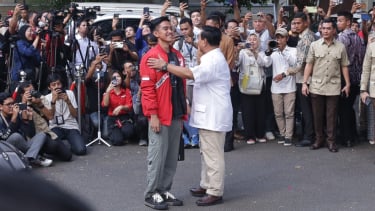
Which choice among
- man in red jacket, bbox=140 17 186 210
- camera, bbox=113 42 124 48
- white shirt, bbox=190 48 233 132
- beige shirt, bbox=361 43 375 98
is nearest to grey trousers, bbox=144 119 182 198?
man in red jacket, bbox=140 17 186 210

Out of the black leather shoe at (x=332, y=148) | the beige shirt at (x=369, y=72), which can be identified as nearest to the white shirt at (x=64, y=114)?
the black leather shoe at (x=332, y=148)

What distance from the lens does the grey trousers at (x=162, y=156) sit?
20.2ft

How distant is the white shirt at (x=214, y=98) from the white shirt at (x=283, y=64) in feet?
10.7

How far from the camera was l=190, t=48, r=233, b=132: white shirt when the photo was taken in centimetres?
618

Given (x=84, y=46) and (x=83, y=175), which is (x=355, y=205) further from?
(x=84, y=46)

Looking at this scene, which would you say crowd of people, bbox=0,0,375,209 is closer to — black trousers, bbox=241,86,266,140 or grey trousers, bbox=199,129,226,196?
black trousers, bbox=241,86,266,140

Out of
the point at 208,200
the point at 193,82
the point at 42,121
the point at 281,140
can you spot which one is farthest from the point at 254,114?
the point at 208,200

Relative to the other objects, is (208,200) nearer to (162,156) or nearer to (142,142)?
(162,156)

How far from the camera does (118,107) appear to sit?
9.68m

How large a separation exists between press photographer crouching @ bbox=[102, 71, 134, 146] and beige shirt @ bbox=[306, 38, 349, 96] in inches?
106

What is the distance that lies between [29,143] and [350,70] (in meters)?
4.37

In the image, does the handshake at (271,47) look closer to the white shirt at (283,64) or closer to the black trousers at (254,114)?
the white shirt at (283,64)

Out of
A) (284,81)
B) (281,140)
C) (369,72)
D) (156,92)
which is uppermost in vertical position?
(156,92)

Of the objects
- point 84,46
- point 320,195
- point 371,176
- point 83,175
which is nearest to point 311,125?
point 371,176
